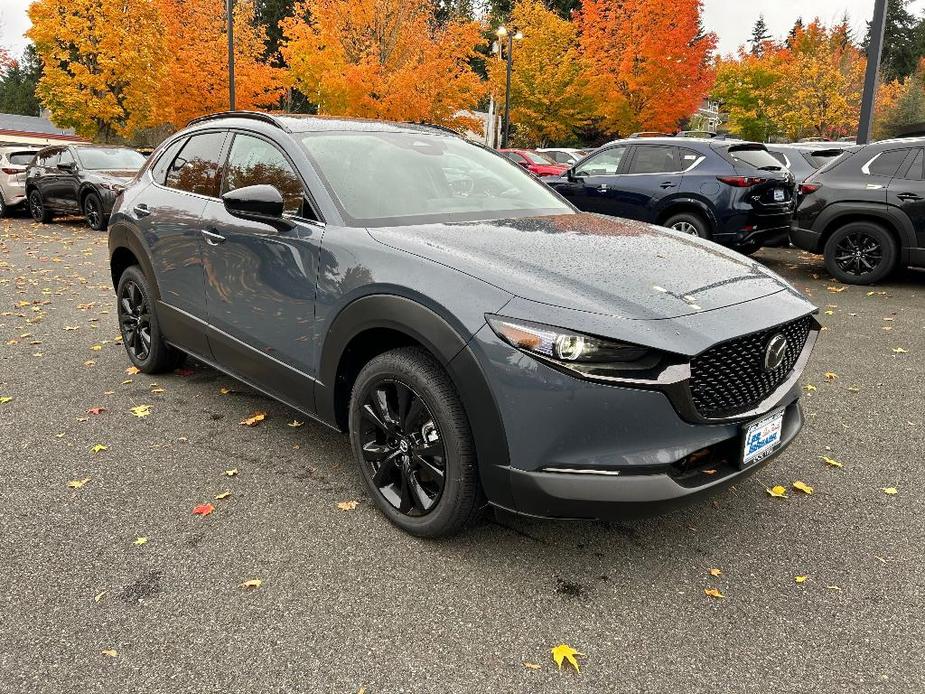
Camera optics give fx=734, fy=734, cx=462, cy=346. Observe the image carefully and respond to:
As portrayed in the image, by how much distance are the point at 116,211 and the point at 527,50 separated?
95.1 feet

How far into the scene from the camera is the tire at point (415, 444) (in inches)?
108

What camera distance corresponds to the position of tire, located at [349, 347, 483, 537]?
2.74 metres

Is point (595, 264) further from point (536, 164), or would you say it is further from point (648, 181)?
point (536, 164)

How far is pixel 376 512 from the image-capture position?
3324 millimetres

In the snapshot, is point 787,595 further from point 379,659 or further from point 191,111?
point 191,111

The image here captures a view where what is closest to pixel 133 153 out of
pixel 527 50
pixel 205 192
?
pixel 205 192

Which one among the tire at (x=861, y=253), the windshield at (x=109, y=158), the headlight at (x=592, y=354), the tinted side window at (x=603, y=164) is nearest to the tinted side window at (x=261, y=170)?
the headlight at (x=592, y=354)

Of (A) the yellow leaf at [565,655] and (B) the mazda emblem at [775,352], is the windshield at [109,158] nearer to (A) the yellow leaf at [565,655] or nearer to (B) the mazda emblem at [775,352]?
(B) the mazda emblem at [775,352]

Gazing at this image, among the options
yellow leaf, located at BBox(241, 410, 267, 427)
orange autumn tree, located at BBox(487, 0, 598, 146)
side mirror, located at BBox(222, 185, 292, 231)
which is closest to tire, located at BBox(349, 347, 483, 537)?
side mirror, located at BBox(222, 185, 292, 231)

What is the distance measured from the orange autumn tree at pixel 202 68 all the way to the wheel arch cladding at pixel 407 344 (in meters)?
25.2

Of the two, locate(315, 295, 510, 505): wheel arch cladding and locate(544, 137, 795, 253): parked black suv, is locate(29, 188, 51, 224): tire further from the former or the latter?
locate(315, 295, 510, 505): wheel arch cladding

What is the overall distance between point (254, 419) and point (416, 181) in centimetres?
178

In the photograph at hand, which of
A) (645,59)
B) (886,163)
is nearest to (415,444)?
(886,163)

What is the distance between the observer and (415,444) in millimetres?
2953
